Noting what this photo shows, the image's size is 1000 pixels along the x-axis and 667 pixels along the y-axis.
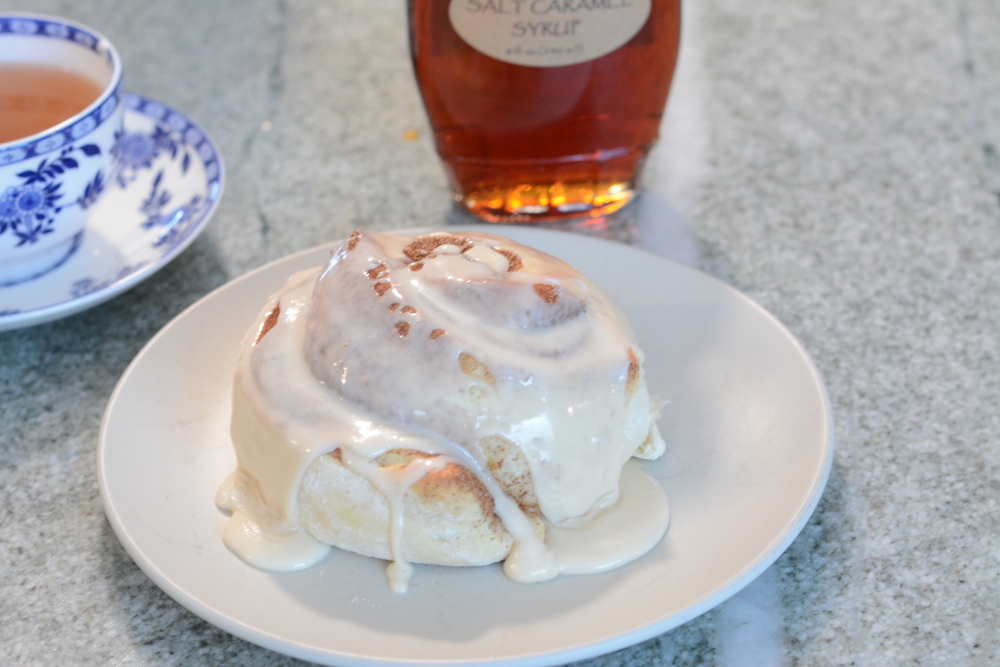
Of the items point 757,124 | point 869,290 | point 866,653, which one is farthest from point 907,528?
point 757,124

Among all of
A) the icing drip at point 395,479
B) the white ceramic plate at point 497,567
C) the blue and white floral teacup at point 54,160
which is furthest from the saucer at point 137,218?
the icing drip at point 395,479

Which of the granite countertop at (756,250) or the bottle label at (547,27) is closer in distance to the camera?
the granite countertop at (756,250)

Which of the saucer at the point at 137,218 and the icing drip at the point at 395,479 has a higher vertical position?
the icing drip at the point at 395,479

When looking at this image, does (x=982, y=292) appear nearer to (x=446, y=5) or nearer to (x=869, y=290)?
(x=869, y=290)

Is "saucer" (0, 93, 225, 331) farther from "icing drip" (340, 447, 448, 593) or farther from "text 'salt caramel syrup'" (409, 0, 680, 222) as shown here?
"icing drip" (340, 447, 448, 593)

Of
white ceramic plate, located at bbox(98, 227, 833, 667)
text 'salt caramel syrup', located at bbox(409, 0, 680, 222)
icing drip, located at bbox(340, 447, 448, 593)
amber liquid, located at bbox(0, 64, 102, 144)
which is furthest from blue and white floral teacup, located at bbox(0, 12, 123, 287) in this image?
icing drip, located at bbox(340, 447, 448, 593)

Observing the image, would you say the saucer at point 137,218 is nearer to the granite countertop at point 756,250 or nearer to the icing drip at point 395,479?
the granite countertop at point 756,250
